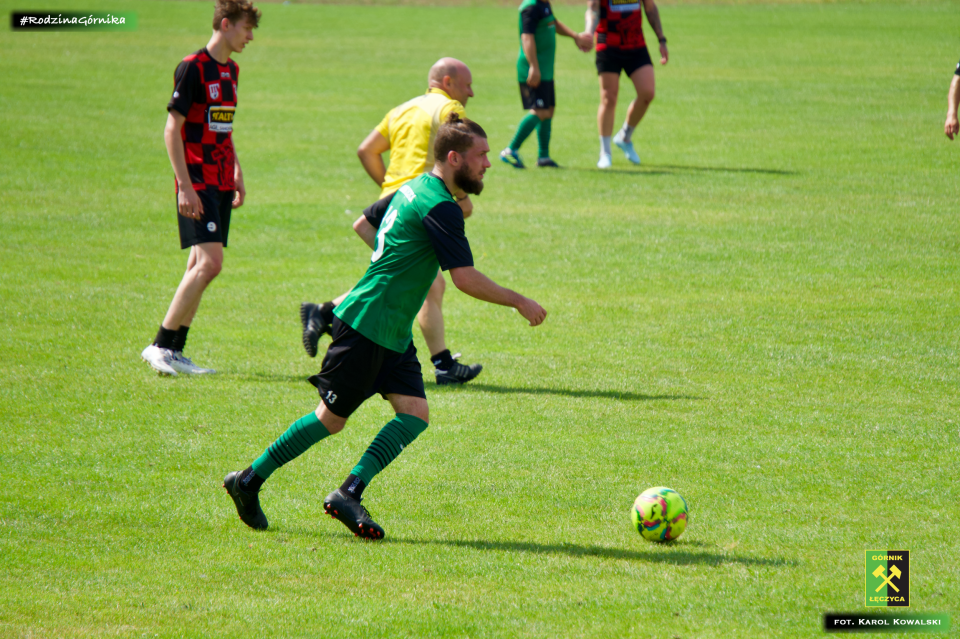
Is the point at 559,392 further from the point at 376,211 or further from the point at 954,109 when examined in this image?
the point at 954,109

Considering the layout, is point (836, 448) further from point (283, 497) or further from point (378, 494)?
point (283, 497)

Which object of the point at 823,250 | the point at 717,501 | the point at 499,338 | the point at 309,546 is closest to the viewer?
the point at 309,546

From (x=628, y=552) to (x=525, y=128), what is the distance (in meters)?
10.7

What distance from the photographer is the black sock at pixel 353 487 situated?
4.73 m

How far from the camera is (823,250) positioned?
1048 cm

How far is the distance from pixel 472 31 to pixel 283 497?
28560 mm

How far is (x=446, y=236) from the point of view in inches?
178

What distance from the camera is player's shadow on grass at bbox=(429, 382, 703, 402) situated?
686 centimetres

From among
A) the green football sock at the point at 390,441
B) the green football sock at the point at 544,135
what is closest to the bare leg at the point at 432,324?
the green football sock at the point at 390,441

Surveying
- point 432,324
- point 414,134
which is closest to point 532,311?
point 432,324

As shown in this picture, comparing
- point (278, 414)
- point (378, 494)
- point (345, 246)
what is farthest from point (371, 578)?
point (345, 246)

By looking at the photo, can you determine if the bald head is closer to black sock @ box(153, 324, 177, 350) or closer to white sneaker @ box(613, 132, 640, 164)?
black sock @ box(153, 324, 177, 350)

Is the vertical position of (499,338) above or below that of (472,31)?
below

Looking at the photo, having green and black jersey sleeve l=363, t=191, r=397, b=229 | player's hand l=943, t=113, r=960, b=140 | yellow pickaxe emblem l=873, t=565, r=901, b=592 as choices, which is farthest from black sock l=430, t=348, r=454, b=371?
player's hand l=943, t=113, r=960, b=140
